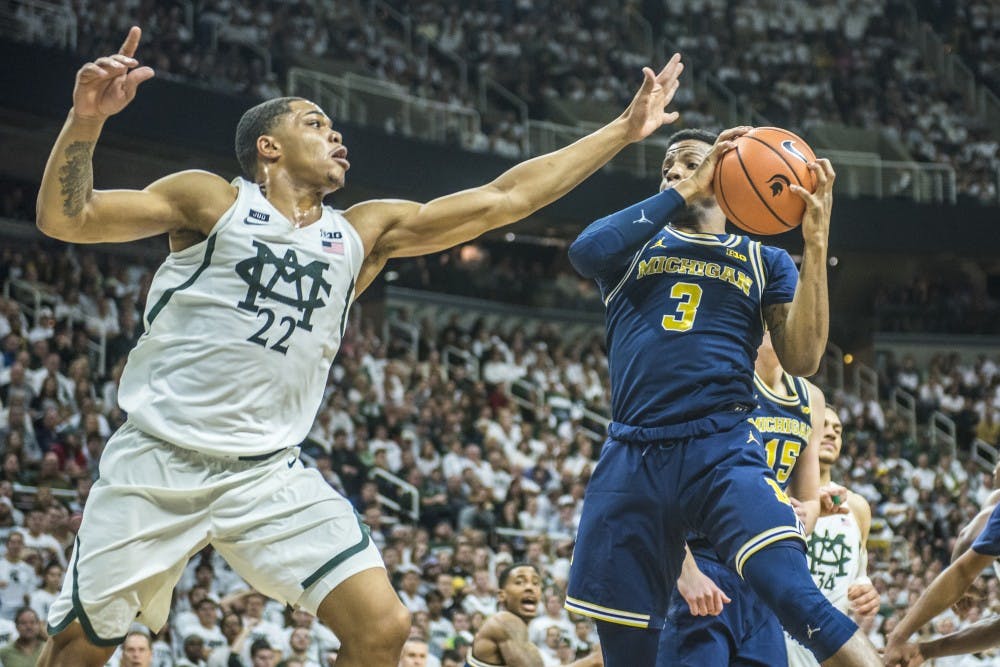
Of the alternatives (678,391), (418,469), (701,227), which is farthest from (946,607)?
(418,469)

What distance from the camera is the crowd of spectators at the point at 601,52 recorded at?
19344mm

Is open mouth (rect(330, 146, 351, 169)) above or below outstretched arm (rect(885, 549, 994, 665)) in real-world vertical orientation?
above

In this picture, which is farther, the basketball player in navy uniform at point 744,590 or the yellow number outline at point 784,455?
the yellow number outline at point 784,455

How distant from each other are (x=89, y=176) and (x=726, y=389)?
87.3 inches

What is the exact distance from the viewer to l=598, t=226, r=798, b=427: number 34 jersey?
4344 mm

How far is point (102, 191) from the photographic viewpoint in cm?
409

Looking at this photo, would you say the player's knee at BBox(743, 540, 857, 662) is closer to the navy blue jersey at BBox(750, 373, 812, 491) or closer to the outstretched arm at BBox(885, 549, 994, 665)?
the outstretched arm at BBox(885, 549, 994, 665)

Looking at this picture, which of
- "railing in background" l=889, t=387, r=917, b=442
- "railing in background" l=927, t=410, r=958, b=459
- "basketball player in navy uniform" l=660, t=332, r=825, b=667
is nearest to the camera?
"basketball player in navy uniform" l=660, t=332, r=825, b=667

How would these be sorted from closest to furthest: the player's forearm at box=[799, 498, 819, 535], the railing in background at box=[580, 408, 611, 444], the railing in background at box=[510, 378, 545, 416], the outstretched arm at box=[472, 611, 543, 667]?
the player's forearm at box=[799, 498, 819, 535]
the outstretched arm at box=[472, 611, 543, 667]
the railing in background at box=[580, 408, 611, 444]
the railing in background at box=[510, 378, 545, 416]

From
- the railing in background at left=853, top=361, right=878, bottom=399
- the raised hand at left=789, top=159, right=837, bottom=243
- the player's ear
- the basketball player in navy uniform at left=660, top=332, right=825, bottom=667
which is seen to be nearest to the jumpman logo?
the raised hand at left=789, top=159, right=837, bottom=243

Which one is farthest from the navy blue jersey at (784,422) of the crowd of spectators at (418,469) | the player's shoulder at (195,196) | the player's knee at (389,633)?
the crowd of spectators at (418,469)

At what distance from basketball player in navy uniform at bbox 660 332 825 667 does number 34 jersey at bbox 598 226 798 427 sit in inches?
10.8

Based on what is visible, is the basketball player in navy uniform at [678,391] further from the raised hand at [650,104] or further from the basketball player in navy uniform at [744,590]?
the raised hand at [650,104]

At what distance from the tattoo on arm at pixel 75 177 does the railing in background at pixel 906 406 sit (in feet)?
64.6
